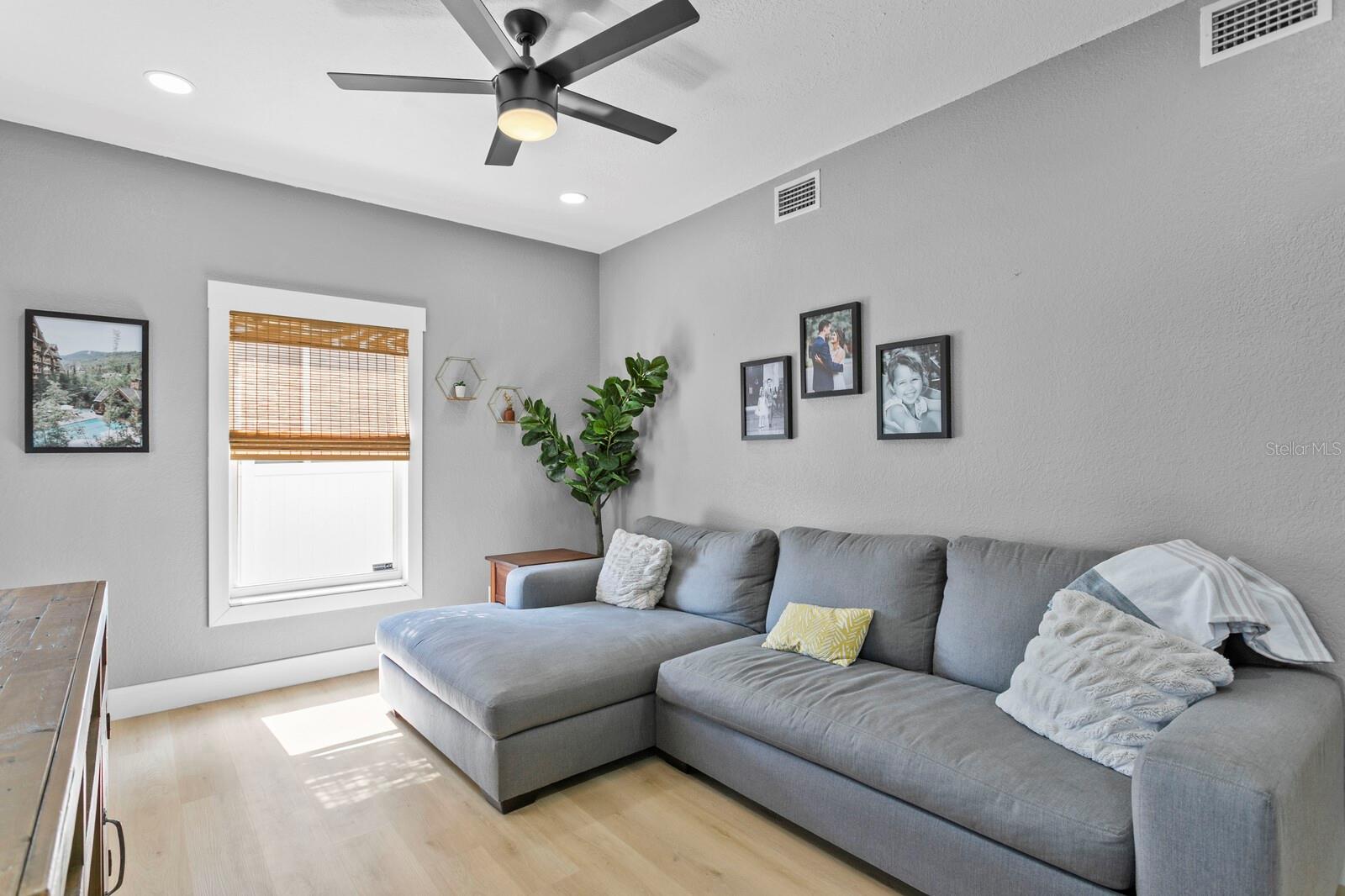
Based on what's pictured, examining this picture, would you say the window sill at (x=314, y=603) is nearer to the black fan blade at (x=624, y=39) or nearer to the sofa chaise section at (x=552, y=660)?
the sofa chaise section at (x=552, y=660)

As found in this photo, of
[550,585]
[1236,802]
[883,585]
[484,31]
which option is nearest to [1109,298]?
[883,585]

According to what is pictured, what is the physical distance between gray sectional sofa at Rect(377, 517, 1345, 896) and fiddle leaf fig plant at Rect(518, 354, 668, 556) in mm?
813

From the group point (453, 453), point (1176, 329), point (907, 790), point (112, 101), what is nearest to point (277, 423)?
point (453, 453)

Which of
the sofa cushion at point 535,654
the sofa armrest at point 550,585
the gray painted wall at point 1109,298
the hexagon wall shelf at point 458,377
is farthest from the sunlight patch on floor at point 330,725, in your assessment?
the gray painted wall at point 1109,298

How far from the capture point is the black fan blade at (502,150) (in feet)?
8.51

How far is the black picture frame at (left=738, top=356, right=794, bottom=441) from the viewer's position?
3590mm

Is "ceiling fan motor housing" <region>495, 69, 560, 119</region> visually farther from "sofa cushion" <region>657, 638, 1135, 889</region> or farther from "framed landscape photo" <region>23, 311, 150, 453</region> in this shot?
"framed landscape photo" <region>23, 311, 150, 453</region>

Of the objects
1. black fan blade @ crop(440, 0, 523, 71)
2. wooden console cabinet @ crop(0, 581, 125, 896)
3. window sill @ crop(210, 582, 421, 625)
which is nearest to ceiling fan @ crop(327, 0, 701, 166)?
black fan blade @ crop(440, 0, 523, 71)

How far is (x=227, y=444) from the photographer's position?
11.6 ft

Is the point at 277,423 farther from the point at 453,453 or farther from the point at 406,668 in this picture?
the point at 406,668

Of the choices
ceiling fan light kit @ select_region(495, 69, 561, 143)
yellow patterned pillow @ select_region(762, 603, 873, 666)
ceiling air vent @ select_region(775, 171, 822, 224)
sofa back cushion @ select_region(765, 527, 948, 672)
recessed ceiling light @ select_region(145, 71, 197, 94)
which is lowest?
yellow patterned pillow @ select_region(762, 603, 873, 666)

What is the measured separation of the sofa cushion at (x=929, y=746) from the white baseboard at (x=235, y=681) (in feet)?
6.97

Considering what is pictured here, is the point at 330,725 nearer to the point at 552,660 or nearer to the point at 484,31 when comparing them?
the point at 552,660

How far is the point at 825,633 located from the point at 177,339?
10.9 ft
